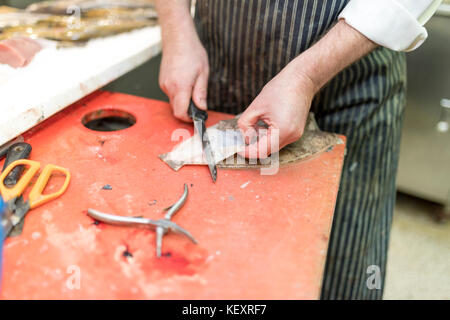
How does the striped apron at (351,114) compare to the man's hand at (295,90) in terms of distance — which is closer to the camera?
the man's hand at (295,90)

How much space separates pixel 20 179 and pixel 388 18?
0.74m

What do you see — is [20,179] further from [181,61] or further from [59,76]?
[181,61]

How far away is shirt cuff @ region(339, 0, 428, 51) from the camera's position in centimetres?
72

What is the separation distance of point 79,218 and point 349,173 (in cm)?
71

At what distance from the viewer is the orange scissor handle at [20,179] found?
0.60 meters

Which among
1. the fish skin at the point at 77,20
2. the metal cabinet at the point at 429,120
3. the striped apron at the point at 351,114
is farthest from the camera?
the metal cabinet at the point at 429,120

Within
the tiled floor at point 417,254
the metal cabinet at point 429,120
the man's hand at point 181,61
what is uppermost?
the man's hand at point 181,61

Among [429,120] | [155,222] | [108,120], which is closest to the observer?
[155,222]

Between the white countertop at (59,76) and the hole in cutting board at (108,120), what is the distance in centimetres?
5

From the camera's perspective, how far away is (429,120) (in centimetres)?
139

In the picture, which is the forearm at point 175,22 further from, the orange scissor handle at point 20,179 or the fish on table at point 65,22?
the orange scissor handle at point 20,179

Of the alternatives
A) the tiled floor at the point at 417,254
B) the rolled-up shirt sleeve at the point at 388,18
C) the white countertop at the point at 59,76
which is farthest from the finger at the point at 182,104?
the tiled floor at the point at 417,254

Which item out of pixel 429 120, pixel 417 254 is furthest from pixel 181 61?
pixel 417 254

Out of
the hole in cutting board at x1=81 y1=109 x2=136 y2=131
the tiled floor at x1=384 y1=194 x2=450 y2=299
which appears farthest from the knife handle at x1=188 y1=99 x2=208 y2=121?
the tiled floor at x1=384 y1=194 x2=450 y2=299
